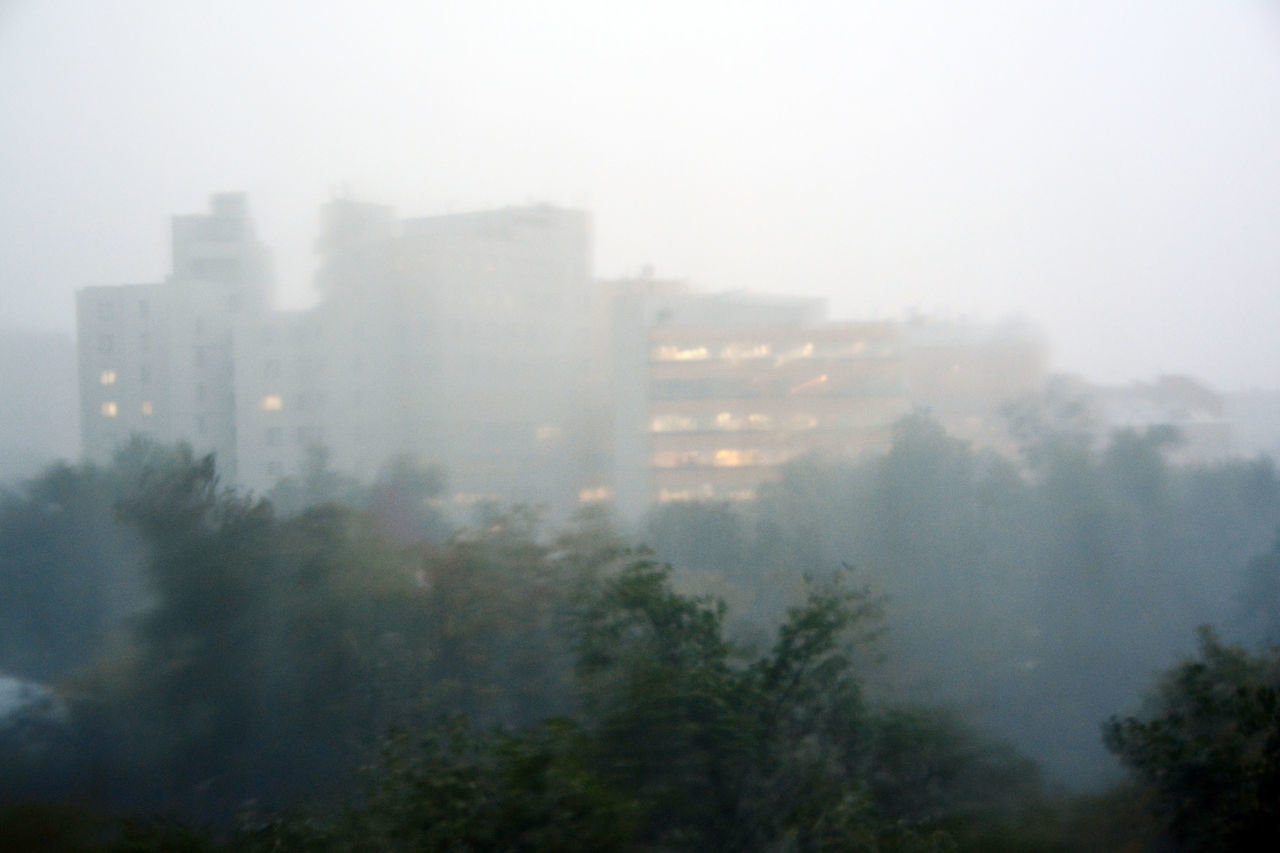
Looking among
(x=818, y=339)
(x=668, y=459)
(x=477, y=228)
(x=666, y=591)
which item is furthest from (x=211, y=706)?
(x=477, y=228)

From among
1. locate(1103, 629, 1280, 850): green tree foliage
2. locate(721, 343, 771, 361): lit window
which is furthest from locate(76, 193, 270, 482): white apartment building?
locate(1103, 629, 1280, 850): green tree foliage

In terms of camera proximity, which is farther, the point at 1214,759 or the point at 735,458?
the point at 735,458

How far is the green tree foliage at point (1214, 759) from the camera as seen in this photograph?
4.34 metres

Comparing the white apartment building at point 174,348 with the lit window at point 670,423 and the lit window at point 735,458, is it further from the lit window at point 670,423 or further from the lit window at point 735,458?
the lit window at point 735,458

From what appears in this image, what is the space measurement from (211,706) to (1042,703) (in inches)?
370

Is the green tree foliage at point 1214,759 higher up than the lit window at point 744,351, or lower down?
lower down

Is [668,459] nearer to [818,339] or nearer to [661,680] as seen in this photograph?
[818,339]

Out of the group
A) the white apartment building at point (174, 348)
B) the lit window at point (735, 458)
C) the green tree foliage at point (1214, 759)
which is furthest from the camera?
the white apartment building at point (174, 348)

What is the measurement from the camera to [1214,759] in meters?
4.82

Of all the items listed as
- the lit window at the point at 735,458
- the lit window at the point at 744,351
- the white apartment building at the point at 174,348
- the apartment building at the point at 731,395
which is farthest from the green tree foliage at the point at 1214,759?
the white apartment building at the point at 174,348

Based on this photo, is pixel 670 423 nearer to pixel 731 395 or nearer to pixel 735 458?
pixel 731 395

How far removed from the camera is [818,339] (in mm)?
22109

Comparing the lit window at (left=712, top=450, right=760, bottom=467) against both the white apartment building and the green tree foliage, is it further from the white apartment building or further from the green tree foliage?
the green tree foliage

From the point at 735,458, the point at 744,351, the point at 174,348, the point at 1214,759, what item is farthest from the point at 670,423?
the point at 1214,759
